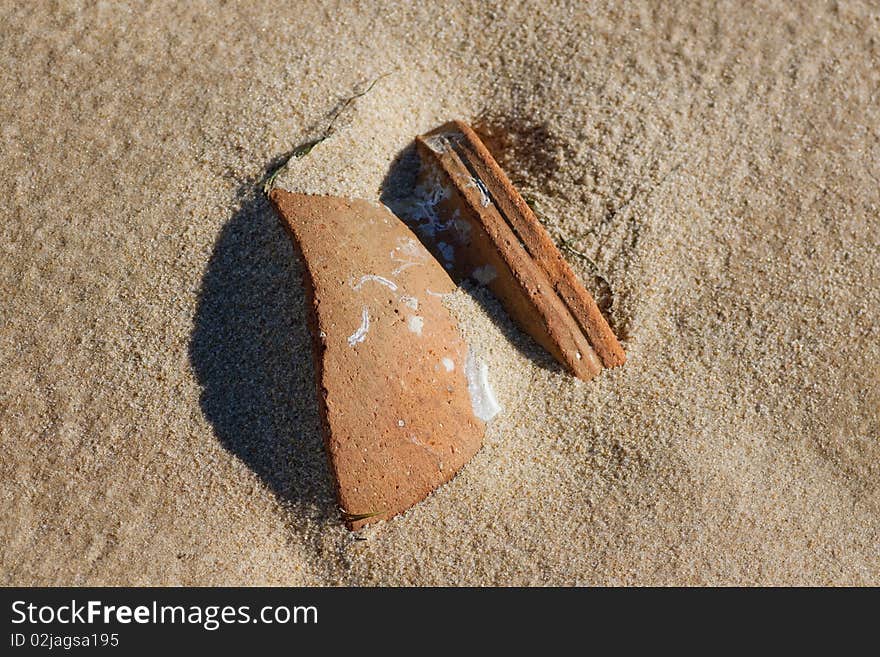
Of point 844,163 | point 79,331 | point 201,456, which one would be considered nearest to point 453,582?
point 201,456

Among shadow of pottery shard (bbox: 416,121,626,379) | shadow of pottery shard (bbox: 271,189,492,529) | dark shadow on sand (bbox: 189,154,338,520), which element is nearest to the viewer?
shadow of pottery shard (bbox: 271,189,492,529)

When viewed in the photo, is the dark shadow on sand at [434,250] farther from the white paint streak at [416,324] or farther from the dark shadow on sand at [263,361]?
the dark shadow on sand at [263,361]

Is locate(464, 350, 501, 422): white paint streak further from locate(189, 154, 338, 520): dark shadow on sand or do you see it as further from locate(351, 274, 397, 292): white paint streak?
locate(189, 154, 338, 520): dark shadow on sand

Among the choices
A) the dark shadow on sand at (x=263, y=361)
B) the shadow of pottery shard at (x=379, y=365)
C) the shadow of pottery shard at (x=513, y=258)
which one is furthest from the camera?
the shadow of pottery shard at (x=513, y=258)

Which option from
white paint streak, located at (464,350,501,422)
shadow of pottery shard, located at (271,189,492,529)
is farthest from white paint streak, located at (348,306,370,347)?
white paint streak, located at (464,350,501,422)

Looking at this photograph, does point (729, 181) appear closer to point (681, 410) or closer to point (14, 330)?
point (681, 410)

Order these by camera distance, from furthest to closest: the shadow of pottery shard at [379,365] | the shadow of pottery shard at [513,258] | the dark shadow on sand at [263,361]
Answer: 1. the shadow of pottery shard at [513,258]
2. the dark shadow on sand at [263,361]
3. the shadow of pottery shard at [379,365]

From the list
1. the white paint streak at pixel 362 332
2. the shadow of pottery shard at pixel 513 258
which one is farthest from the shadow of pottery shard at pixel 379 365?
the shadow of pottery shard at pixel 513 258

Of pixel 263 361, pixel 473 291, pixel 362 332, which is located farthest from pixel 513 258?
pixel 263 361
